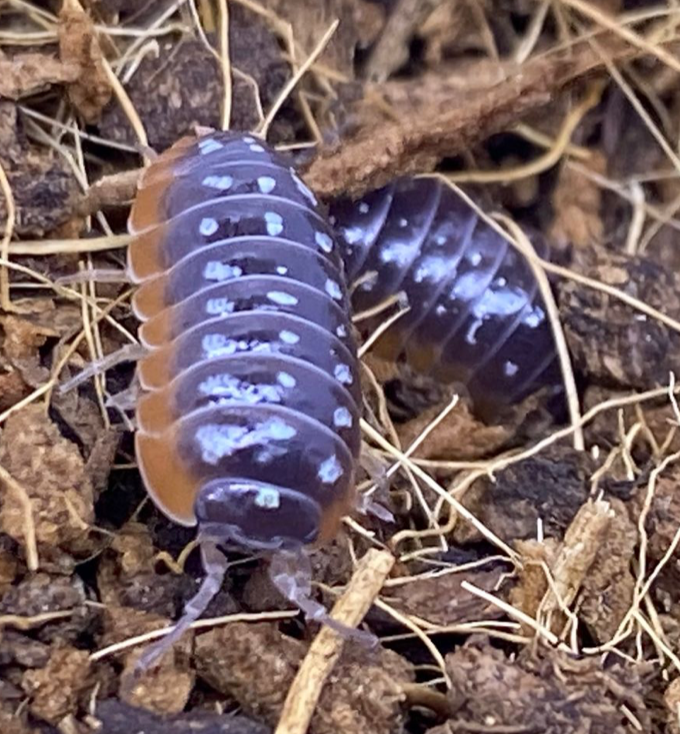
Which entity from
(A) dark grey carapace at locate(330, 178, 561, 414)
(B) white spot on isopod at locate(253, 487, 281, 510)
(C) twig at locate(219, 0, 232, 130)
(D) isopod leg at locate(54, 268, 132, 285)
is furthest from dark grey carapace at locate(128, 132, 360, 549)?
(A) dark grey carapace at locate(330, 178, 561, 414)

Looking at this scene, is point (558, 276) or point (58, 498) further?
point (558, 276)

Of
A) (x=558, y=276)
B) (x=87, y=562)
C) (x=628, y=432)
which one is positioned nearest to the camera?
(x=87, y=562)

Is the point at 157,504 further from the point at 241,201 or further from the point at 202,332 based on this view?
the point at 241,201

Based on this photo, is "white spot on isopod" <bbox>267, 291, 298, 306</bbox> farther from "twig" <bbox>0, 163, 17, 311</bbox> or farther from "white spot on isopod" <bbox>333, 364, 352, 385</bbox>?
"twig" <bbox>0, 163, 17, 311</bbox>

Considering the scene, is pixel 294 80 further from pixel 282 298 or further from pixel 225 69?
pixel 282 298

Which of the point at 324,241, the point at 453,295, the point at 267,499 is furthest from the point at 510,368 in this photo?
the point at 267,499

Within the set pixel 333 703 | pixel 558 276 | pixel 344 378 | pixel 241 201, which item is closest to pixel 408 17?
pixel 558 276
